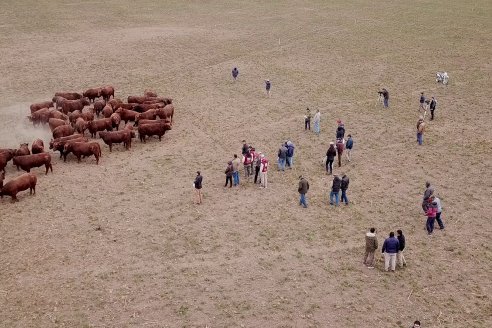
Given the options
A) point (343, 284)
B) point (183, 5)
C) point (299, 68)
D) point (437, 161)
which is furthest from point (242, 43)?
point (343, 284)

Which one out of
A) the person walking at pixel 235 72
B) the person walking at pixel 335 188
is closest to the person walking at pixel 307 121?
the person walking at pixel 335 188

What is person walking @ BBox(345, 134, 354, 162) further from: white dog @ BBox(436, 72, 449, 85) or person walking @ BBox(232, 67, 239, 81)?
white dog @ BBox(436, 72, 449, 85)

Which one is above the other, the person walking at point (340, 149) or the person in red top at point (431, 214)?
the person walking at point (340, 149)

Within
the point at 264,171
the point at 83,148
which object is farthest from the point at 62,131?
the point at 264,171

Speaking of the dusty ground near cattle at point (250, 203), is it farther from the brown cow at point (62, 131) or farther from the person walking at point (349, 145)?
the brown cow at point (62, 131)

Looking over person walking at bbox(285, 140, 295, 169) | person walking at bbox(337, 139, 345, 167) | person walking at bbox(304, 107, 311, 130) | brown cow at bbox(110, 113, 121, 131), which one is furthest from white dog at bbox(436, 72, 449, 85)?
brown cow at bbox(110, 113, 121, 131)

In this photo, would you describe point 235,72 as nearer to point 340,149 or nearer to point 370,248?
point 340,149

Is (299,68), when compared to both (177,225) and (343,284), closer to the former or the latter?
(177,225)
